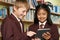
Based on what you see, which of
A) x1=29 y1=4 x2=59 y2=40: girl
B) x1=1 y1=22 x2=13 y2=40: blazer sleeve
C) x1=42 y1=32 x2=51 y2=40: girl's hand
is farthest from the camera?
x1=29 y1=4 x2=59 y2=40: girl

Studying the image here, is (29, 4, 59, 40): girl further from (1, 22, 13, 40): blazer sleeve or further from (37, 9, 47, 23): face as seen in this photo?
(1, 22, 13, 40): blazer sleeve

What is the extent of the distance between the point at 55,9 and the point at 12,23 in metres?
2.18

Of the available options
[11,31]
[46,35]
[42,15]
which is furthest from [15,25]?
[42,15]

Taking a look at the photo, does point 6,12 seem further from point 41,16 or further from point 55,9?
point 55,9

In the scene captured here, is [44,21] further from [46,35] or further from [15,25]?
[15,25]

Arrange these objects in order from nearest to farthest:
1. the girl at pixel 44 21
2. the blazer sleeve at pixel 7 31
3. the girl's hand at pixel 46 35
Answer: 1. the blazer sleeve at pixel 7 31
2. the girl's hand at pixel 46 35
3. the girl at pixel 44 21

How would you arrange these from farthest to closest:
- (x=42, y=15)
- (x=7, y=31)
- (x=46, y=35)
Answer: (x=42, y=15) → (x=46, y=35) → (x=7, y=31)

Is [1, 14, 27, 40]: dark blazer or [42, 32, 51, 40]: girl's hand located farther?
[42, 32, 51, 40]: girl's hand

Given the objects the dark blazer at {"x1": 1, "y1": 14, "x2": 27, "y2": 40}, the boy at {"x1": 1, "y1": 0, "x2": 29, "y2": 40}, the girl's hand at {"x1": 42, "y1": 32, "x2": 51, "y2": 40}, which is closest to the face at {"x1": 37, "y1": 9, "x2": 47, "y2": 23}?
the girl's hand at {"x1": 42, "y1": 32, "x2": 51, "y2": 40}

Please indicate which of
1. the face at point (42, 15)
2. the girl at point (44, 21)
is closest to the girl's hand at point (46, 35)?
the girl at point (44, 21)

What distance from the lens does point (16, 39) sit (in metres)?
2.03

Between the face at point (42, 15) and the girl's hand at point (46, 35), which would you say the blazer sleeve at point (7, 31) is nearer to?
the girl's hand at point (46, 35)

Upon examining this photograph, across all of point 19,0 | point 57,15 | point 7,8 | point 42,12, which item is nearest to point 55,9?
point 57,15

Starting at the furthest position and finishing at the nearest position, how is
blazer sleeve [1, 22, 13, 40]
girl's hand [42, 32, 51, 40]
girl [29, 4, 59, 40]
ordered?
girl [29, 4, 59, 40] < girl's hand [42, 32, 51, 40] < blazer sleeve [1, 22, 13, 40]
